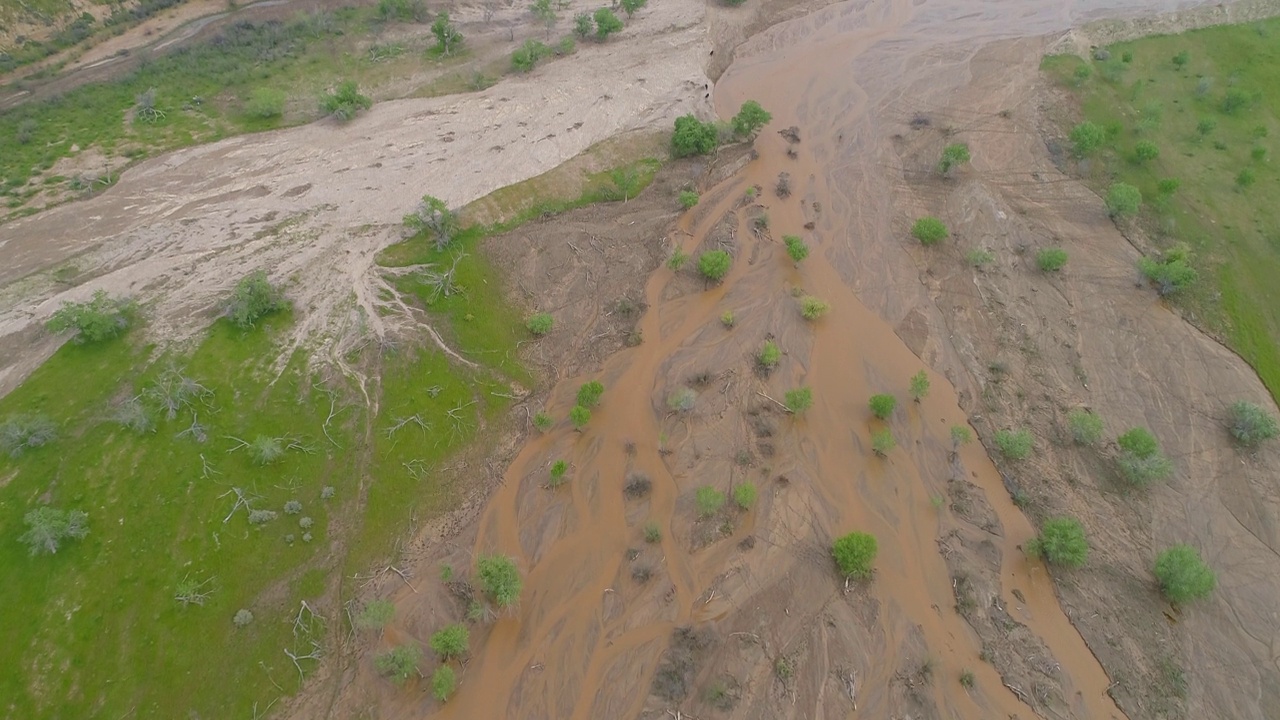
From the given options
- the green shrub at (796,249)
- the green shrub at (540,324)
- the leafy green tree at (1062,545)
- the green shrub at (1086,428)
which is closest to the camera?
the leafy green tree at (1062,545)

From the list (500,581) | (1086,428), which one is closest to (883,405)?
(1086,428)

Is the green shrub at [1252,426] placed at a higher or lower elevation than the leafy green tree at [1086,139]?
lower

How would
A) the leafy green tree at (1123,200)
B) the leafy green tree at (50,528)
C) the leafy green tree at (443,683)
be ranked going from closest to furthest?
the leafy green tree at (443,683) < the leafy green tree at (50,528) < the leafy green tree at (1123,200)

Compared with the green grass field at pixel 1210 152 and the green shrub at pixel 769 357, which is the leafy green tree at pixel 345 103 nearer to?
the green shrub at pixel 769 357

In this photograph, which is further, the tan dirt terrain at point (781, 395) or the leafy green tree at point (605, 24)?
the leafy green tree at point (605, 24)

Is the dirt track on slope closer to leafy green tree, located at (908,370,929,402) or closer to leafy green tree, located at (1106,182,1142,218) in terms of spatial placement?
leafy green tree, located at (908,370,929,402)

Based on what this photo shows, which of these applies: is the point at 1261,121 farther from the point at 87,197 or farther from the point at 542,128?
the point at 87,197

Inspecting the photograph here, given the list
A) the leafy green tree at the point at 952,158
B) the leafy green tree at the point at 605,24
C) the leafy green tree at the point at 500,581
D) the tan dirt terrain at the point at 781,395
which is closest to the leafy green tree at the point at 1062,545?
the tan dirt terrain at the point at 781,395

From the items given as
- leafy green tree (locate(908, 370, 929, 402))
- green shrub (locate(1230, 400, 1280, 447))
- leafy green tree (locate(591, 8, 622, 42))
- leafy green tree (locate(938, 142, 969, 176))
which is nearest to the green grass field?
green shrub (locate(1230, 400, 1280, 447))
